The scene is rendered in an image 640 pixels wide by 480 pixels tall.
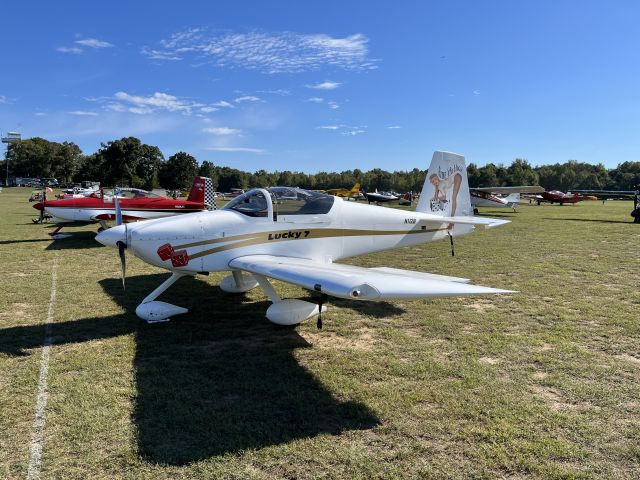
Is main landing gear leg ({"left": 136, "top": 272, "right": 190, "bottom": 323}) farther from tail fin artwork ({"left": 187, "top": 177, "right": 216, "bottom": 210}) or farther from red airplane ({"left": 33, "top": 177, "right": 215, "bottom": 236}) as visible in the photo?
tail fin artwork ({"left": 187, "top": 177, "right": 216, "bottom": 210})

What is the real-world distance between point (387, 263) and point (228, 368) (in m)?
6.91

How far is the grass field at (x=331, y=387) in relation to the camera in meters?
2.96

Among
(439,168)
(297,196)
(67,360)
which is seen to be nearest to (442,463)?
(67,360)

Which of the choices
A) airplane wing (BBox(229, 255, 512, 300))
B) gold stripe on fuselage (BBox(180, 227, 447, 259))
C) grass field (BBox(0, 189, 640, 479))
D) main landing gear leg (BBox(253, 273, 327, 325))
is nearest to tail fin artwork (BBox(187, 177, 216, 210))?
grass field (BBox(0, 189, 640, 479))

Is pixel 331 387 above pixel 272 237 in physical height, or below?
below

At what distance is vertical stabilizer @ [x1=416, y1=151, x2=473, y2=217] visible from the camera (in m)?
8.62

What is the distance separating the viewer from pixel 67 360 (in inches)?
181

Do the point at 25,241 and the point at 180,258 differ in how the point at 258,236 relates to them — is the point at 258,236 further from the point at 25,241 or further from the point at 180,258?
the point at 25,241

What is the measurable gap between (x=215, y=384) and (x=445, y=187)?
632 centimetres

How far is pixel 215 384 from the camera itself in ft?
13.4

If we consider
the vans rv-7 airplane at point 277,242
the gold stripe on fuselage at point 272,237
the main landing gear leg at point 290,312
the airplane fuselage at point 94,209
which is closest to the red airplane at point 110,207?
the airplane fuselage at point 94,209

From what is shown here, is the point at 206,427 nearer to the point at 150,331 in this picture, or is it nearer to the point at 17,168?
the point at 150,331

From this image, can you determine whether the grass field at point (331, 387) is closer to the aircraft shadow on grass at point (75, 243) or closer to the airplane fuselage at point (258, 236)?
the airplane fuselage at point (258, 236)

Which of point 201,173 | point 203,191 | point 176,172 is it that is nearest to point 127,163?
point 176,172
